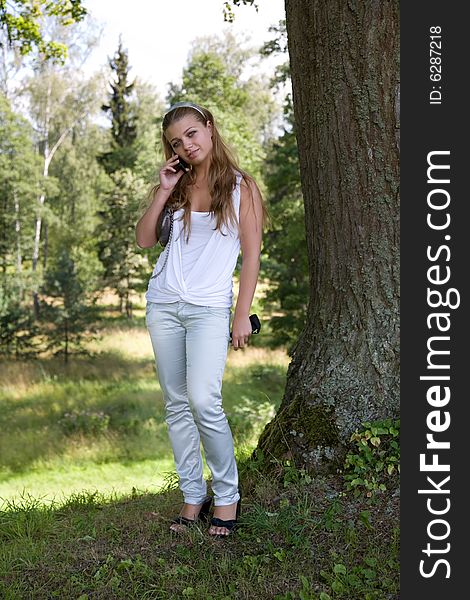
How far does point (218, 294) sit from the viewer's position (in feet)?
10.9

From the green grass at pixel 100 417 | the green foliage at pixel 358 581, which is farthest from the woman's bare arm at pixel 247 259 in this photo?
the green grass at pixel 100 417

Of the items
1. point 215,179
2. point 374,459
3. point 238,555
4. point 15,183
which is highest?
point 15,183

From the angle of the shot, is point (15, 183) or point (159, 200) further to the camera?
point (15, 183)

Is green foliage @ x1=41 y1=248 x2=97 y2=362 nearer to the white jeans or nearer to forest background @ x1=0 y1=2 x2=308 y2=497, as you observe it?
forest background @ x1=0 y1=2 x2=308 y2=497

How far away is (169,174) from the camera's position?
3416mm

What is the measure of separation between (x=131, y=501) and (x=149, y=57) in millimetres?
32212

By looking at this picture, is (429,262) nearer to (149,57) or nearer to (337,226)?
(337,226)

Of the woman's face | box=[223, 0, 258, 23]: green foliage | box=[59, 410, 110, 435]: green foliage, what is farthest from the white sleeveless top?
box=[59, 410, 110, 435]: green foliage

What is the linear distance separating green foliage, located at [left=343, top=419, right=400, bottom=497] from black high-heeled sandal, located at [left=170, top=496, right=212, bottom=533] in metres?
0.73

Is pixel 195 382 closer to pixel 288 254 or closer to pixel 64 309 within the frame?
pixel 288 254

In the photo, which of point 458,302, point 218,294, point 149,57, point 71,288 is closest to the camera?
point 458,302

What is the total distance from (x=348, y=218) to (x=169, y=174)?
3.44ft

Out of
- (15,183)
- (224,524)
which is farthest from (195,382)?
(15,183)

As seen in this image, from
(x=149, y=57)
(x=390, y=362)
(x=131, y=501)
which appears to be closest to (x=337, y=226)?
(x=390, y=362)
